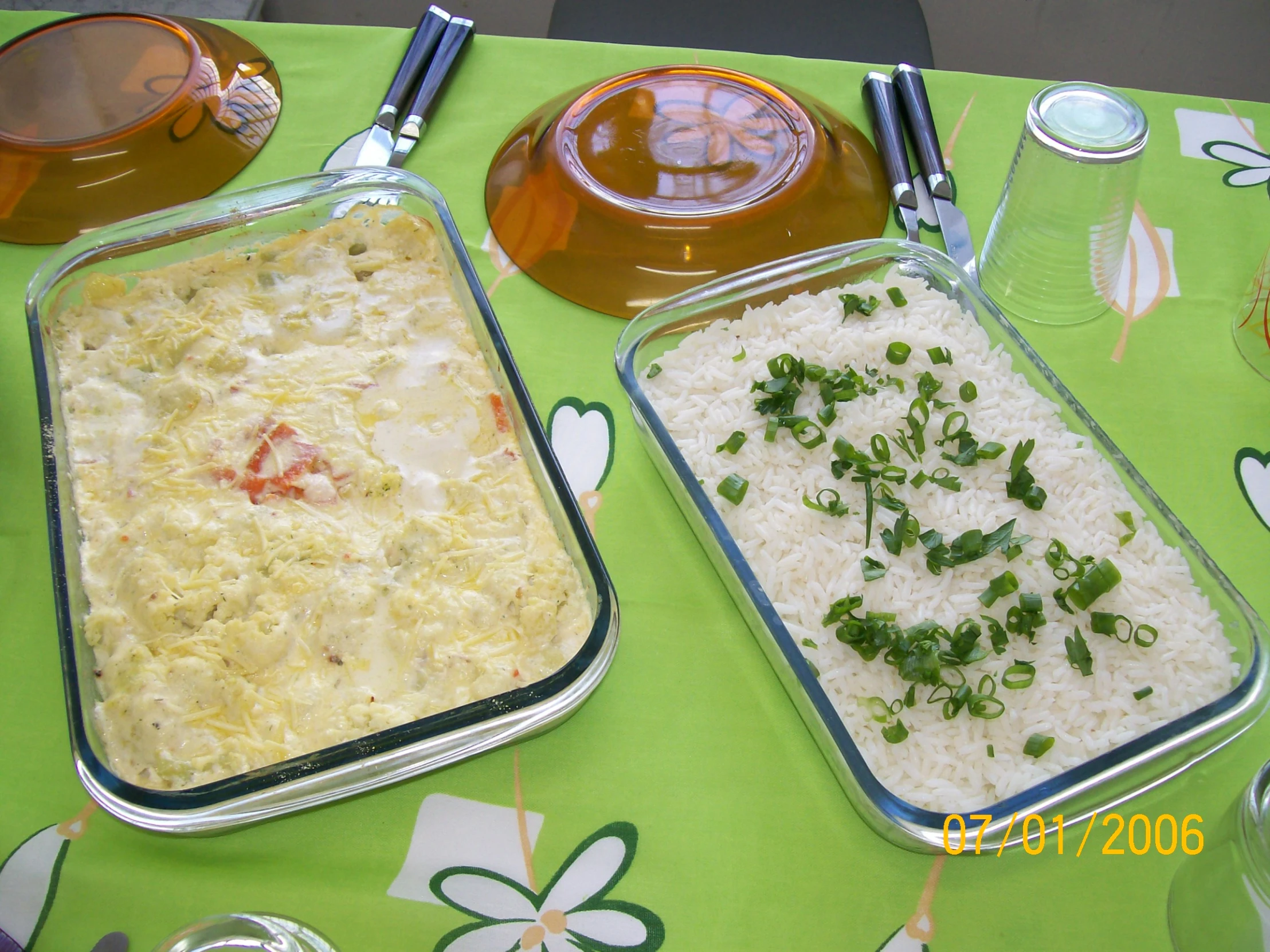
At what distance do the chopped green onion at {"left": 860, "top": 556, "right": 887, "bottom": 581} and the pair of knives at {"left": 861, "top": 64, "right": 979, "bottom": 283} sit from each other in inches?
23.0

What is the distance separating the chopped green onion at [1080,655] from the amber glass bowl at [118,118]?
1509mm

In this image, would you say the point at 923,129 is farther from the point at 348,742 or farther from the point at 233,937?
the point at 233,937

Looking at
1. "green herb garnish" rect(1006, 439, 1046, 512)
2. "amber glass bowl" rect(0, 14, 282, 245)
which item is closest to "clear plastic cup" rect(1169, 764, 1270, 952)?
"green herb garnish" rect(1006, 439, 1046, 512)

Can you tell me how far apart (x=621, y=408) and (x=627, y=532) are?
21 centimetres

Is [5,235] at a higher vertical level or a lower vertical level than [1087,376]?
lower

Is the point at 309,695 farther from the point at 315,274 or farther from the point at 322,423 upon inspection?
the point at 315,274

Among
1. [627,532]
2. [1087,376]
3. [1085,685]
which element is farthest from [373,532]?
[1087,376]

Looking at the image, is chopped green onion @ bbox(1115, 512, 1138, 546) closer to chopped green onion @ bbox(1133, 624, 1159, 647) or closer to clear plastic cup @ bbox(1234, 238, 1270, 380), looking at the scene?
chopped green onion @ bbox(1133, 624, 1159, 647)

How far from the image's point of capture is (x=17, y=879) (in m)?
1.03

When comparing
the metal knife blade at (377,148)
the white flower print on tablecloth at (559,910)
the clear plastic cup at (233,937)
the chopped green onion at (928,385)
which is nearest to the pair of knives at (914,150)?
the chopped green onion at (928,385)

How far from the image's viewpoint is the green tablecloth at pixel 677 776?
3.33 ft

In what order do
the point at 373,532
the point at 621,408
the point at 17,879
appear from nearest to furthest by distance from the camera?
the point at 17,879, the point at 373,532, the point at 621,408

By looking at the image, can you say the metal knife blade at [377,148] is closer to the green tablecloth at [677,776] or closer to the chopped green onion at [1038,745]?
the green tablecloth at [677,776]

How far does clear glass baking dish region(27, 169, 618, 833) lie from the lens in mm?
935
